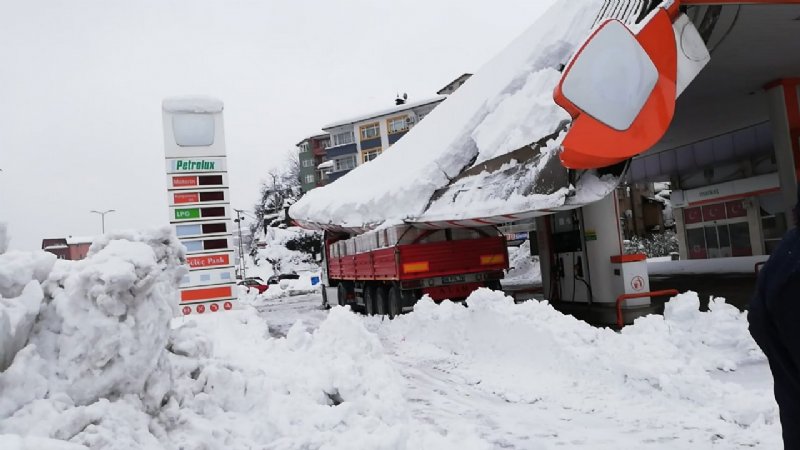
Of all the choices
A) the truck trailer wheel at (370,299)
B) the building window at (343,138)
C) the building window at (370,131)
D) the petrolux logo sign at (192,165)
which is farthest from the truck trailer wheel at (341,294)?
the building window at (343,138)

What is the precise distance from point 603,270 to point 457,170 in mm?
3701

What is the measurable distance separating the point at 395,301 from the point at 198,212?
14.4 feet

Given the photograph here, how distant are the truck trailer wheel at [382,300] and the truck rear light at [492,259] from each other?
8.00ft

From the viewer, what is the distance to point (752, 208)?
20.0m

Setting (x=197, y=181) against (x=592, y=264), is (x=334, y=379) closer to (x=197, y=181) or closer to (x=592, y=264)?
(x=197, y=181)

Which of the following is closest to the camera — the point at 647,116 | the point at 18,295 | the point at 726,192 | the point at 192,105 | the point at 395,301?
the point at 18,295

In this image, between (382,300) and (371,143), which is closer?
(382,300)

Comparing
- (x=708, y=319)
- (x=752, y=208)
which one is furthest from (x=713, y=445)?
(x=752, y=208)

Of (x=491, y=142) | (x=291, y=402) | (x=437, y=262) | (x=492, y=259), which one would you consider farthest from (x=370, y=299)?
(x=291, y=402)

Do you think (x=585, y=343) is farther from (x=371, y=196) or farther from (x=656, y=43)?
(x=371, y=196)

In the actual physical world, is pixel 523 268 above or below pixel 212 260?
below

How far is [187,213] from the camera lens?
392 inches

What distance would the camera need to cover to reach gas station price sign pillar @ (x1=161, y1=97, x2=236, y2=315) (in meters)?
9.91

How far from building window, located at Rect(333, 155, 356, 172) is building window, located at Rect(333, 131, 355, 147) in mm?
1698
